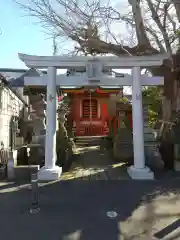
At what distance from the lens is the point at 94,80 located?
8.34 meters

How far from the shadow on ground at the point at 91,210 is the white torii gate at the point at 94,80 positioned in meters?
0.99

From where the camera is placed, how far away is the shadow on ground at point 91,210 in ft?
14.3

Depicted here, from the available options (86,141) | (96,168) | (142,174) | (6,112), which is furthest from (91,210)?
(86,141)

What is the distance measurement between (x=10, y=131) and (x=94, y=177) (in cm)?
639

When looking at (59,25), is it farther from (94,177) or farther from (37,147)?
(94,177)

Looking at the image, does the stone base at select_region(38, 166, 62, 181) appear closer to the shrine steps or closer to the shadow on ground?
the shadow on ground

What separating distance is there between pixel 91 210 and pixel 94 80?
4572 mm

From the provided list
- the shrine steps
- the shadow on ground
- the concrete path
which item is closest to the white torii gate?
the concrete path

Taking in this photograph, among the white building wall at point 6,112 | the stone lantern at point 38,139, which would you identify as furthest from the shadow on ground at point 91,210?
the white building wall at point 6,112

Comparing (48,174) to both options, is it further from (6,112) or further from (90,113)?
(90,113)

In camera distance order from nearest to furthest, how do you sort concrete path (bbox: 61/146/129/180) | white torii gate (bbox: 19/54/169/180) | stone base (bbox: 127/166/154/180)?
stone base (bbox: 127/166/154/180), white torii gate (bbox: 19/54/169/180), concrete path (bbox: 61/146/129/180)

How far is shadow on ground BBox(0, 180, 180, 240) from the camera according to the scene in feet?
14.3

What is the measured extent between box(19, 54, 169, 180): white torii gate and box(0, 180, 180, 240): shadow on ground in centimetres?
99

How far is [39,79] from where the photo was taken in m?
8.30
